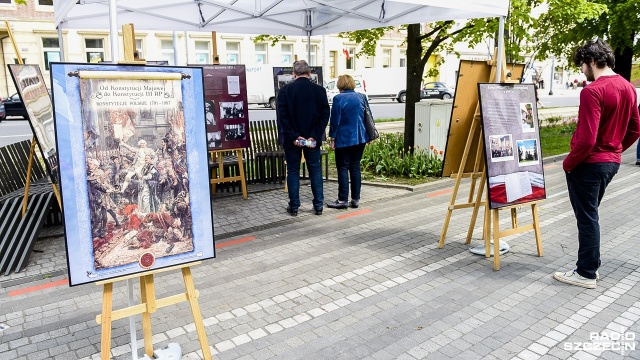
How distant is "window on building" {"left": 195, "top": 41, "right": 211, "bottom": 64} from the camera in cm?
3400

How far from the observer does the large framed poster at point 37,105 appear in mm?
5062

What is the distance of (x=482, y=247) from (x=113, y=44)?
4.00m

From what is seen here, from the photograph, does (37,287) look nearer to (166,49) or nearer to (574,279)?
(574,279)

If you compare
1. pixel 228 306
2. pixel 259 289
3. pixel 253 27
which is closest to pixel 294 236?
pixel 259 289

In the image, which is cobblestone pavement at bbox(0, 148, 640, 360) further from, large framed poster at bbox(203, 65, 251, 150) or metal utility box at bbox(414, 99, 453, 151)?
metal utility box at bbox(414, 99, 453, 151)

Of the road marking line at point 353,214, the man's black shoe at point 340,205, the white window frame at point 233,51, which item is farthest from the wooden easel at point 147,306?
the white window frame at point 233,51

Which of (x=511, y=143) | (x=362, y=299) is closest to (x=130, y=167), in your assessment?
(x=362, y=299)

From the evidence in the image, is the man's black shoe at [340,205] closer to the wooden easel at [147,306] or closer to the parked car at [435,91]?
the wooden easel at [147,306]

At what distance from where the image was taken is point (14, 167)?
20.8ft

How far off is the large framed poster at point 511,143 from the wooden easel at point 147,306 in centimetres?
293

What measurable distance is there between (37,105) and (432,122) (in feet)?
21.8

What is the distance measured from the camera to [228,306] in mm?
4152

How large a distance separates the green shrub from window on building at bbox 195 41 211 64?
2630cm

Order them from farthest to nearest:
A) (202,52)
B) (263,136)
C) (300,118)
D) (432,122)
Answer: (202,52), (432,122), (263,136), (300,118)
